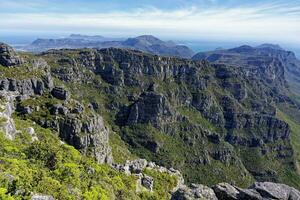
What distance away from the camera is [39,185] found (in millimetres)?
62938

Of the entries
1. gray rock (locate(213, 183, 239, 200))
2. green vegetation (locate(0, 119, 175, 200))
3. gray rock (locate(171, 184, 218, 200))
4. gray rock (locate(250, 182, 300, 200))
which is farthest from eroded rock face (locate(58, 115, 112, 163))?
gray rock (locate(250, 182, 300, 200))

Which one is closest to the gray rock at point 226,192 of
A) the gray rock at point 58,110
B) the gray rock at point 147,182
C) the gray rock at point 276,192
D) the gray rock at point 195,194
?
the gray rock at point 195,194

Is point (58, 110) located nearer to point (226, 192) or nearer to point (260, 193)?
point (226, 192)

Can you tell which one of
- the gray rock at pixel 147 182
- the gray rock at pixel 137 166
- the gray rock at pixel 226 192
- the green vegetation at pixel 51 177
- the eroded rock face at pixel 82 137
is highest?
the green vegetation at pixel 51 177

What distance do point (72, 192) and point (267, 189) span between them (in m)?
34.6

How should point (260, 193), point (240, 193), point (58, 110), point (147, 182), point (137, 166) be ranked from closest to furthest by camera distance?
point (260, 193)
point (240, 193)
point (147, 182)
point (137, 166)
point (58, 110)

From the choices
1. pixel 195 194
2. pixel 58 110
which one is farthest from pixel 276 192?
pixel 58 110

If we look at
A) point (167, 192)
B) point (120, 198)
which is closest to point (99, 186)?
point (120, 198)

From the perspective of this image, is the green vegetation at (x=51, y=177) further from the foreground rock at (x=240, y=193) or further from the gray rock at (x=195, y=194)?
the foreground rock at (x=240, y=193)

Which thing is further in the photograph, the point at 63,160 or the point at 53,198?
the point at 63,160

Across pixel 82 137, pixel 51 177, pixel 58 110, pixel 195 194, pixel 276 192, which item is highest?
pixel 51 177

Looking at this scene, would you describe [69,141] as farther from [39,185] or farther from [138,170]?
[39,185]

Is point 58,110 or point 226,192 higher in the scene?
point 226,192

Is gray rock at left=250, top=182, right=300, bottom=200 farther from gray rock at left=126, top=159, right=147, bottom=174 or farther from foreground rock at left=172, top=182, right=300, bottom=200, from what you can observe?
gray rock at left=126, top=159, right=147, bottom=174
